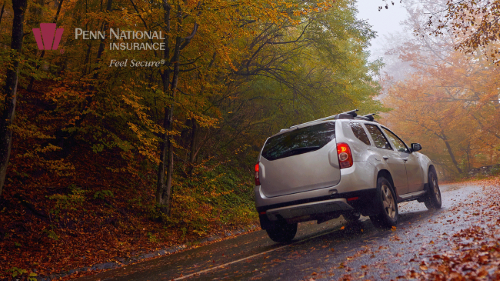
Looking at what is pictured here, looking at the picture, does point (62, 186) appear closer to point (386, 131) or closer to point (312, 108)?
point (386, 131)

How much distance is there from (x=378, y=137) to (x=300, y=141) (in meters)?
1.82

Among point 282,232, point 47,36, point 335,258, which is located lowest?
point 282,232

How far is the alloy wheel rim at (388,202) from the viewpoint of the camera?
625cm

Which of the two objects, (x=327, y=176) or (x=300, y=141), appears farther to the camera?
(x=300, y=141)

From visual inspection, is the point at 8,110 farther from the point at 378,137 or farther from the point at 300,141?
the point at 378,137

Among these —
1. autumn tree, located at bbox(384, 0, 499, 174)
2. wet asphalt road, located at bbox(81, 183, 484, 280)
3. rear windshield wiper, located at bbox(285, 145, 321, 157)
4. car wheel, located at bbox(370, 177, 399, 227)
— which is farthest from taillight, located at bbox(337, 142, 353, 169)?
autumn tree, located at bbox(384, 0, 499, 174)

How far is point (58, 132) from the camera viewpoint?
12602mm

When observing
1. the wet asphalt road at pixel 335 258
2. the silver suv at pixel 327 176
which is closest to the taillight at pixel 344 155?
the silver suv at pixel 327 176

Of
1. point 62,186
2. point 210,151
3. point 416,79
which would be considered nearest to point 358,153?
point 62,186

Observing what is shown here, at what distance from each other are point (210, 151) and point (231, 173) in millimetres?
1696

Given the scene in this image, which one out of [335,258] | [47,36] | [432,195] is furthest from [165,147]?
Answer: [335,258]

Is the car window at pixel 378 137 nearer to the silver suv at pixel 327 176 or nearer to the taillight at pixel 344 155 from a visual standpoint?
the silver suv at pixel 327 176

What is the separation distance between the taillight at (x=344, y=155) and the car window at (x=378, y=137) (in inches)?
48.1

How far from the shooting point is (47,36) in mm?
12648
